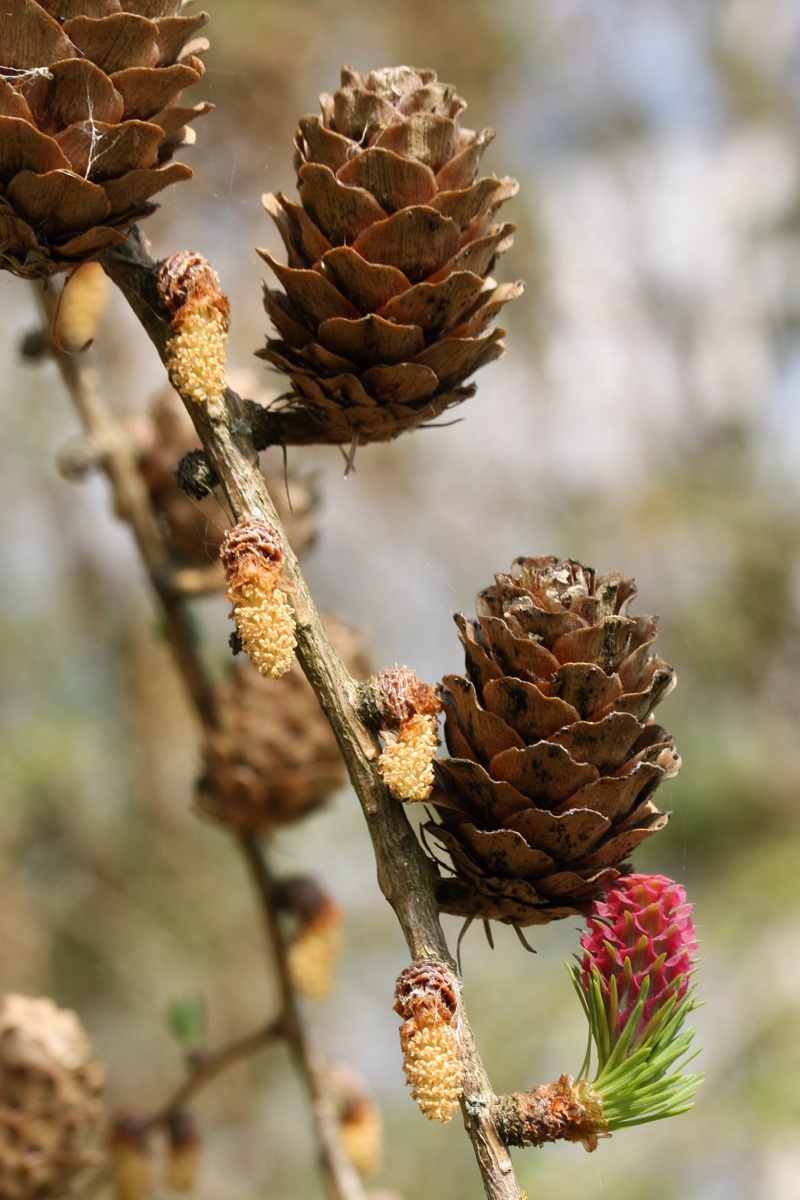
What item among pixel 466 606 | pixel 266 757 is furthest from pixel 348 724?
pixel 466 606

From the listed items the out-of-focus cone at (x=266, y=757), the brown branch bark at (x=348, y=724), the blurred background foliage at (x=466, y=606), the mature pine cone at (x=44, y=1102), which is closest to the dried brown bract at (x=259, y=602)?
the brown branch bark at (x=348, y=724)

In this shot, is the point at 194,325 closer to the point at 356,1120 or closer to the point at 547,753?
the point at 547,753

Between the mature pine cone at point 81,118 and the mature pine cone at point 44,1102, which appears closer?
the mature pine cone at point 81,118

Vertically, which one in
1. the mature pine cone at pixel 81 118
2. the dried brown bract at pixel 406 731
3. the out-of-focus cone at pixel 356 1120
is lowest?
the out-of-focus cone at pixel 356 1120

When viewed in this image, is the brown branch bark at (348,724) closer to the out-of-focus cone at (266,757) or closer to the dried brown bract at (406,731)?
the dried brown bract at (406,731)

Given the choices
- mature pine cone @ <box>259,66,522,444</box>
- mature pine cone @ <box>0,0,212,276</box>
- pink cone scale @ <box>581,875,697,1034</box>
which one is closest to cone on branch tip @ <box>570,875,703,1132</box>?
pink cone scale @ <box>581,875,697,1034</box>

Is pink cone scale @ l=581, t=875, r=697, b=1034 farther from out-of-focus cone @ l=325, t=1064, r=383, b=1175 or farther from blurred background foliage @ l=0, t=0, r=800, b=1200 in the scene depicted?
blurred background foliage @ l=0, t=0, r=800, b=1200
